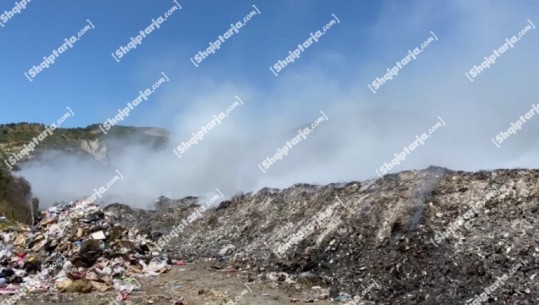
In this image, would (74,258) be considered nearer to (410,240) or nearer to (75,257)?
(75,257)

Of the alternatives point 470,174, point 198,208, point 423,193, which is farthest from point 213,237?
point 470,174

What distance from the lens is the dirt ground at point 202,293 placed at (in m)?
8.82

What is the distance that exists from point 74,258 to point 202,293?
3934mm

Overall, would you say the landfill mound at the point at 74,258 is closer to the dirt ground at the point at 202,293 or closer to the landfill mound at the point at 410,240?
the dirt ground at the point at 202,293

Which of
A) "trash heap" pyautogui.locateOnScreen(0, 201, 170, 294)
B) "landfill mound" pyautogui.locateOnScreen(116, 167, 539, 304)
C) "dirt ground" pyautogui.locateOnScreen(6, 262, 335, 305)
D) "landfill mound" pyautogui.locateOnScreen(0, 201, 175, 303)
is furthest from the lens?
"trash heap" pyautogui.locateOnScreen(0, 201, 170, 294)

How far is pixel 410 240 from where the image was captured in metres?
10.2

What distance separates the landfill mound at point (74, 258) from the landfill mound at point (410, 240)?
2.66 metres

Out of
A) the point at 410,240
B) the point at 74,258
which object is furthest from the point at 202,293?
the point at 410,240

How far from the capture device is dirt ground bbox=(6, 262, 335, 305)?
28.9 feet

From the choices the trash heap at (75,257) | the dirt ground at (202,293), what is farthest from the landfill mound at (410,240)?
the trash heap at (75,257)

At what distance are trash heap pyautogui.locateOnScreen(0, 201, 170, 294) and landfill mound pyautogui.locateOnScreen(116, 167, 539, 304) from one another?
259 centimetres

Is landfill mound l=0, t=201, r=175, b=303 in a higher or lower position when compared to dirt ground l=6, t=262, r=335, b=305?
higher

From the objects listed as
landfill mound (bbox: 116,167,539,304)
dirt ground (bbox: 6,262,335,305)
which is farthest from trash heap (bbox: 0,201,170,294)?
landfill mound (bbox: 116,167,539,304)

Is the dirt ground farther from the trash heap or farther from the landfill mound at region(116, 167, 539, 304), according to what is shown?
the landfill mound at region(116, 167, 539, 304)
